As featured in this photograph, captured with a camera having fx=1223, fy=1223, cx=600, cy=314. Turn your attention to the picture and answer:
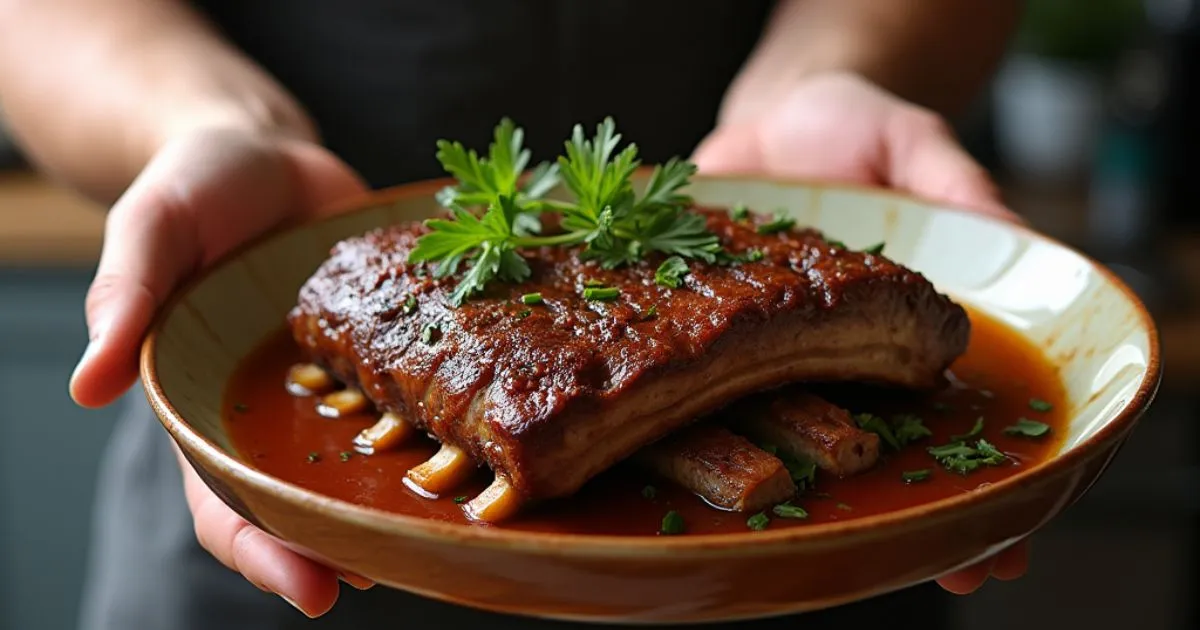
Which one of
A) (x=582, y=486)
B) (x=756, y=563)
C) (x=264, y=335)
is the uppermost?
(x=756, y=563)

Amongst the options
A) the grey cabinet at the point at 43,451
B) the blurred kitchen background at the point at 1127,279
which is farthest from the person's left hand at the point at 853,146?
the grey cabinet at the point at 43,451

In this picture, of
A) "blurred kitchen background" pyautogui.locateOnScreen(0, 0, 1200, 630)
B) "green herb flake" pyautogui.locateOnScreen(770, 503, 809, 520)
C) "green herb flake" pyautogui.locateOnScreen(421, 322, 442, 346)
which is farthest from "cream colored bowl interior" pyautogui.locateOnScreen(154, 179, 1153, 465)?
"blurred kitchen background" pyautogui.locateOnScreen(0, 0, 1200, 630)

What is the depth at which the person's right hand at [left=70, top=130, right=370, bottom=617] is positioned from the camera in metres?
1.74

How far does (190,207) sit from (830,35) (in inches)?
69.8

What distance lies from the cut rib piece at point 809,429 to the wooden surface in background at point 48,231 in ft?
11.7

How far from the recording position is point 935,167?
2529 millimetres

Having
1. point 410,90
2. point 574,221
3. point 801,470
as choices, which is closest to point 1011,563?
point 801,470

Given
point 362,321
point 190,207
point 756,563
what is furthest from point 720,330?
point 190,207

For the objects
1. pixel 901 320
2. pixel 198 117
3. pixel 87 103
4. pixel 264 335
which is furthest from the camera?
pixel 87 103

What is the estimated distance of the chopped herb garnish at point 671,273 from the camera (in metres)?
1.90

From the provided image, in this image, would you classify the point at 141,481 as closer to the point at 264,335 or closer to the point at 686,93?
the point at 264,335

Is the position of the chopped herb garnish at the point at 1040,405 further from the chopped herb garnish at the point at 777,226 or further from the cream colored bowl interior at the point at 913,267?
the chopped herb garnish at the point at 777,226

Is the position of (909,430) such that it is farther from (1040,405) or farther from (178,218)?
(178,218)

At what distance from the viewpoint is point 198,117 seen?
9.12 ft
